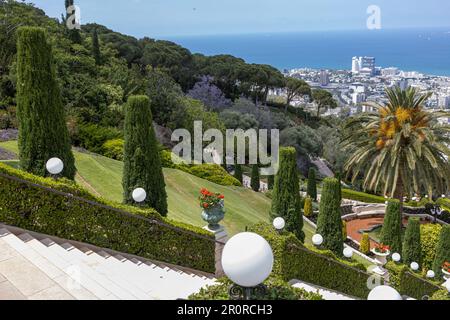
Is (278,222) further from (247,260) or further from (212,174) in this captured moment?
(212,174)

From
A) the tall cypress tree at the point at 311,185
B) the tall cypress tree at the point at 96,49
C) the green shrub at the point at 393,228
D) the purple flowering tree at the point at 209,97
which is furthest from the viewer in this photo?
the purple flowering tree at the point at 209,97

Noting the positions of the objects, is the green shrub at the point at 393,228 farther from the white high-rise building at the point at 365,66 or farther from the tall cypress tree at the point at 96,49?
the white high-rise building at the point at 365,66

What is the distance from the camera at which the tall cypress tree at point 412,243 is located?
49.0 feet

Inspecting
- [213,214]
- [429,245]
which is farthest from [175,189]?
[429,245]

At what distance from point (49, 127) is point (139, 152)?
2.18 metres

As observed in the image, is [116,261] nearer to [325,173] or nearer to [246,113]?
[246,113]

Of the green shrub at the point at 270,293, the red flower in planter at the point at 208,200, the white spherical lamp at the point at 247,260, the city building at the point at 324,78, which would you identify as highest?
the city building at the point at 324,78

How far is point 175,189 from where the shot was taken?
725 inches

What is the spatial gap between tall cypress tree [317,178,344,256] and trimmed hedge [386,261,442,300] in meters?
1.72

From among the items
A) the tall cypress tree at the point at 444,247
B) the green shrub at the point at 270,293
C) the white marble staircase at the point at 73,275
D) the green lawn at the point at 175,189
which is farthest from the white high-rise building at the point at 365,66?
the green shrub at the point at 270,293

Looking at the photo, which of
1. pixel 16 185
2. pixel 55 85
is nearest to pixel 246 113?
pixel 55 85

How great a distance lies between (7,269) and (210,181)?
18.0 metres

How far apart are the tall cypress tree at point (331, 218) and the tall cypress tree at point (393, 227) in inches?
171
